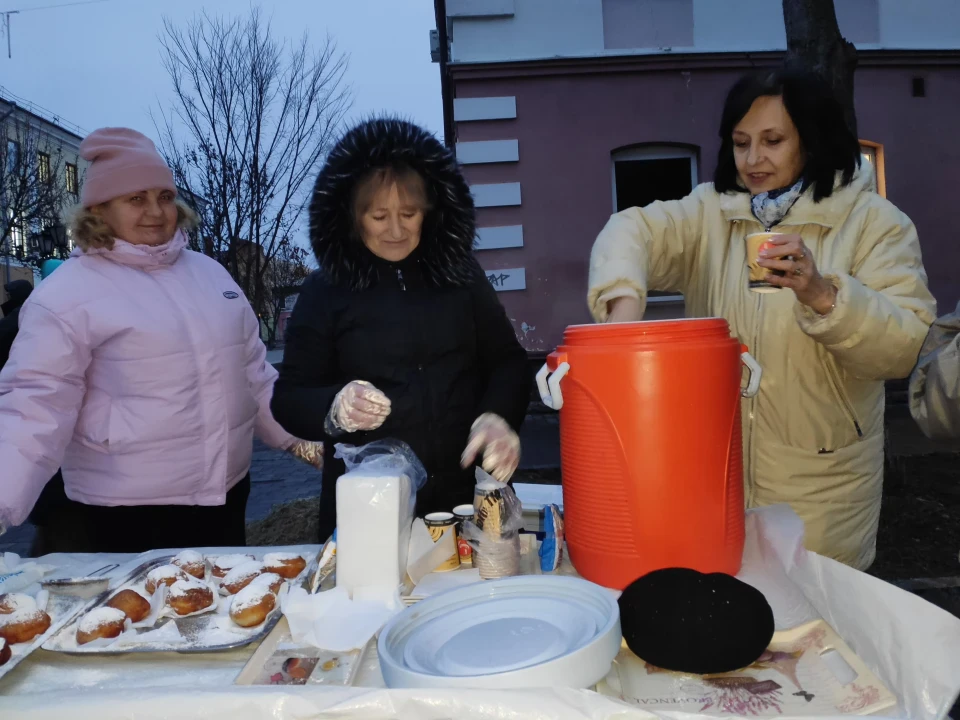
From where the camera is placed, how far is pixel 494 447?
1.41m

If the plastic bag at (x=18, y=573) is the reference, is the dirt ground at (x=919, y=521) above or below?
below

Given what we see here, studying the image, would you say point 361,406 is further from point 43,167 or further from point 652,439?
point 43,167

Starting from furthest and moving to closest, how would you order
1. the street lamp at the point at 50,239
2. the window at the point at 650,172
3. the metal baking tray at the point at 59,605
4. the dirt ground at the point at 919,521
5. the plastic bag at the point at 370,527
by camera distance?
the street lamp at the point at 50,239 < the window at the point at 650,172 < the dirt ground at the point at 919,521 < the plastic bag at the point at 370,527 < the metal baking tray at the point at 59,605

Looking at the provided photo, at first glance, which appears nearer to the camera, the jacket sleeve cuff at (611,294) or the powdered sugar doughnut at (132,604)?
the powdered sugar doughnut at (132,604)

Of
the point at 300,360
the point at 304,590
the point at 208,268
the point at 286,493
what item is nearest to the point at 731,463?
the point at 304,590

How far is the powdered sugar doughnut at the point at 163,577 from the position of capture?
1318 millimetres

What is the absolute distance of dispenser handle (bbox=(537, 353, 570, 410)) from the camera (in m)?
1.18

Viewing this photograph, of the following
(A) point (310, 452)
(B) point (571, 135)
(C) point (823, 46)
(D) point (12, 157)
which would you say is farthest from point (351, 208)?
(D) point (12, 157)

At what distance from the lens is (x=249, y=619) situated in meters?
1.19

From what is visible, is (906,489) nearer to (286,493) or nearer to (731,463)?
(731,463)

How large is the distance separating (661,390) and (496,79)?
656 centimetres

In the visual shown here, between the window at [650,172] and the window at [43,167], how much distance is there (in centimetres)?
1355

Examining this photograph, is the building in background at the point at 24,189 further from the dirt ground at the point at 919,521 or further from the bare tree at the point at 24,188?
the dirt ground at the point at 919,521

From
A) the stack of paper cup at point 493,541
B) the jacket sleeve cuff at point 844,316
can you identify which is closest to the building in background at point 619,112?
the jacket sleeve cuff at point 844,316
